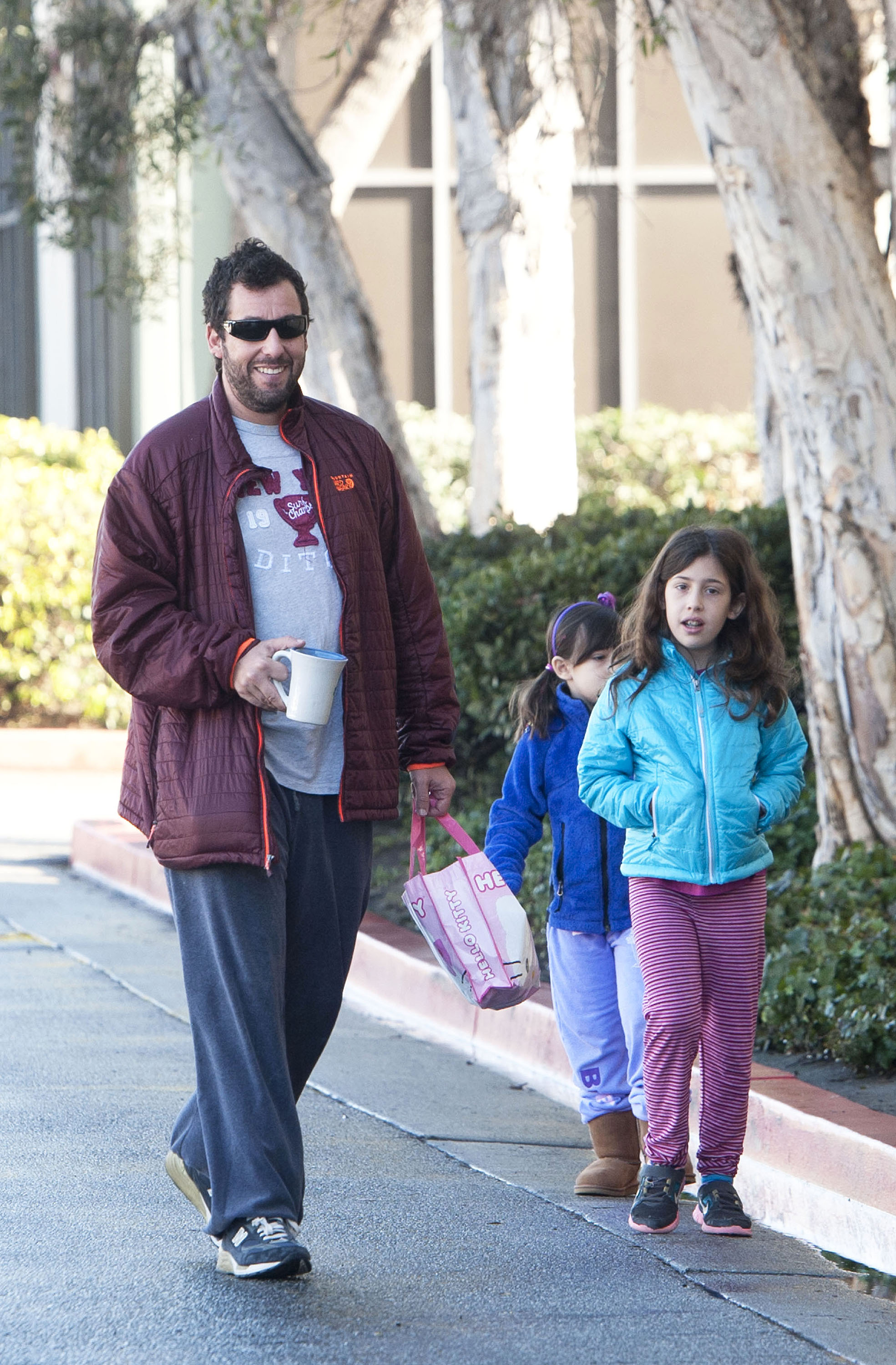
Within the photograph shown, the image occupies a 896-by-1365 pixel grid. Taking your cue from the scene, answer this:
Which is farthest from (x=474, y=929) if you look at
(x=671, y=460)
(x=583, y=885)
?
(x=671, y=460)

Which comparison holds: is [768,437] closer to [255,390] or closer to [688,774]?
[688,774]

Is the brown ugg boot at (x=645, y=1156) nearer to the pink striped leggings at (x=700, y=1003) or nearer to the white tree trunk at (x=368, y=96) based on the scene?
the pink striped leggings at (x=700, y=1003)

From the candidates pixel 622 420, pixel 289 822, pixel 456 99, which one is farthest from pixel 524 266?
pixel 289 822

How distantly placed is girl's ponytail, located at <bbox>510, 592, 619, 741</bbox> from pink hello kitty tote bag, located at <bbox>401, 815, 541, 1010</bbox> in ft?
1.83

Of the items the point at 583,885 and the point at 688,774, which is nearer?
the point at 688,774

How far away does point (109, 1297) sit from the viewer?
144 inches

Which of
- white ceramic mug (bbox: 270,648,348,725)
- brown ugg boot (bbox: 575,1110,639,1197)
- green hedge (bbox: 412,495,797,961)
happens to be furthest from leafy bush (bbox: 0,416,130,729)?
white ceramic mug (bbox: 270,648,348,725)

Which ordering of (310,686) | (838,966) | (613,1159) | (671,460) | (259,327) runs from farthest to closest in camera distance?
(671,460)
(838,966)
(613,1159)
(259,327)
(310,686)

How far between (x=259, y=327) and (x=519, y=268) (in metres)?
8.03

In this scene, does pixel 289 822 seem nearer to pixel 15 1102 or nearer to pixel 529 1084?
pixel 15 1102

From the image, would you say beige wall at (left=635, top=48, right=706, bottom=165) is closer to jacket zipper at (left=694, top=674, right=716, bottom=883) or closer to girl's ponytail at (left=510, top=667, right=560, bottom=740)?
girl's ponytail at (left=510, top=667, right=560, bottom=740)

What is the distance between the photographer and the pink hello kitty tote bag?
425 centimetres

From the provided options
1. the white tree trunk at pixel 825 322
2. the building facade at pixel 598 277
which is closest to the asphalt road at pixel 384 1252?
the white tree trunk at pixel 825 322

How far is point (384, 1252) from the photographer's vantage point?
405 cm
